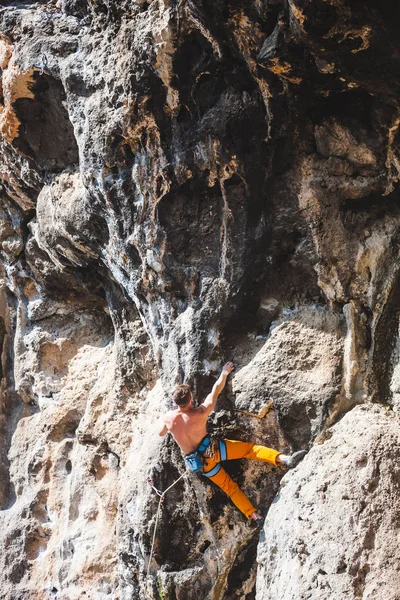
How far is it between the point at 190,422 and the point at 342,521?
1.26 m

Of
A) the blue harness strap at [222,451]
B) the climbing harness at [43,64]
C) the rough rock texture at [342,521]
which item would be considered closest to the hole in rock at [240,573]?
the rough rock texture at [342,521]

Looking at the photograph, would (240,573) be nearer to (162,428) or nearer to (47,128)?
(162,428)

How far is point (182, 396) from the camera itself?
4438 mm

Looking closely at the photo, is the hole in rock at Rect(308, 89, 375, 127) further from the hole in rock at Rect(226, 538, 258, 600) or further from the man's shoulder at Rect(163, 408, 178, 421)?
the hole in rock at Rect(226, 538, 258, 600)

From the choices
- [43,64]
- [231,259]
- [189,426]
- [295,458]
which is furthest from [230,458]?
[43,64]

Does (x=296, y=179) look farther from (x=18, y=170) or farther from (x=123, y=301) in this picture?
(x=18, y=170)

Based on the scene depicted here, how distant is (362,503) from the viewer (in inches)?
145

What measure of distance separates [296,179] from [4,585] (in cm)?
462

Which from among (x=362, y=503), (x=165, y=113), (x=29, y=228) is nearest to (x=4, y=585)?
(x=29, y=228)

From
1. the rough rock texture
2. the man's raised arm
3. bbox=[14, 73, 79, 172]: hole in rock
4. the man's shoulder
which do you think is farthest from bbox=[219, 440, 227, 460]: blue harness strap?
bbox=[14, 73, 79, 172]: hole in rock

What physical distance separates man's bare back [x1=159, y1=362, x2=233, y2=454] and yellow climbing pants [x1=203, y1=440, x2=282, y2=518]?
123mm

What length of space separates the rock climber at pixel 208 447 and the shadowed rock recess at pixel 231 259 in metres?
0.12

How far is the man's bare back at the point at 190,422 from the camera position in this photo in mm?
4469

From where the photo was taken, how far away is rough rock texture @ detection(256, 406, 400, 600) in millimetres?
3535
